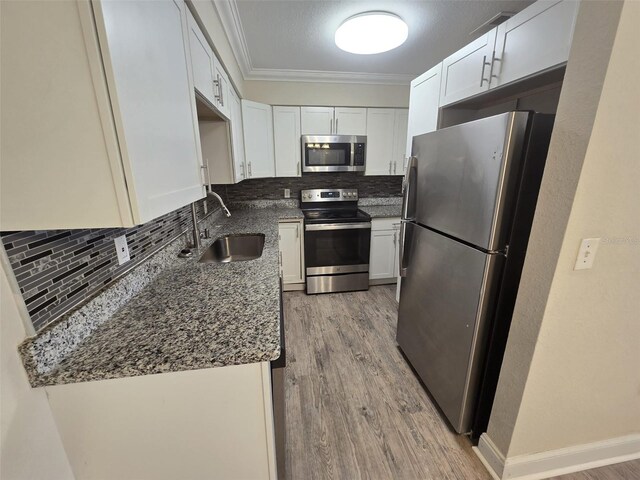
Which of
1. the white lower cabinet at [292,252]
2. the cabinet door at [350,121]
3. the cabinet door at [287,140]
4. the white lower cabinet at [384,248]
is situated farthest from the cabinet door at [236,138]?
the white lower cabinet at [384,248]

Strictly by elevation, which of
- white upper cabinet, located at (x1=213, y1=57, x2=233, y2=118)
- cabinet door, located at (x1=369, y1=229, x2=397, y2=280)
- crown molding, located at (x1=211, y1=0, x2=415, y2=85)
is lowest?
cabinet door, located at (x1=369, y1=229, x2=397, y2=280)

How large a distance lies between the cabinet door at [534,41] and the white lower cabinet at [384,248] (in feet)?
5.43

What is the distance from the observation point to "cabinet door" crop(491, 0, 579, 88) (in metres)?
1.20

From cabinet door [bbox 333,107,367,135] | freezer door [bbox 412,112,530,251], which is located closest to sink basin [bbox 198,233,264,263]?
freezer door [bbox 412,112,530,251]

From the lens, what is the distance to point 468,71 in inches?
68.8

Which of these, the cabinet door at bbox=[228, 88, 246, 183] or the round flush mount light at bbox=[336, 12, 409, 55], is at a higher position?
the round flush mount light at bbox=[336, 12, 409, 55]

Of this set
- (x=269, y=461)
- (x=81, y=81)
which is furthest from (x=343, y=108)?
(x=269, y=461)

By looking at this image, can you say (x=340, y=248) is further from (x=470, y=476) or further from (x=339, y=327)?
(x=470, y=476)

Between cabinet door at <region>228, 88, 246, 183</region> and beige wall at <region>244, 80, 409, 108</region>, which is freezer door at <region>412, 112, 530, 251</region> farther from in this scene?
beige wall at <region>244, 80, 409, 108</region>

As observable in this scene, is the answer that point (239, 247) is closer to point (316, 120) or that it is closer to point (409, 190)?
point (409, 190)

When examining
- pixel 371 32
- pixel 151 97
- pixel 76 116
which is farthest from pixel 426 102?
pixel 76 116

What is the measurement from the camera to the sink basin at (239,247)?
2.17 m

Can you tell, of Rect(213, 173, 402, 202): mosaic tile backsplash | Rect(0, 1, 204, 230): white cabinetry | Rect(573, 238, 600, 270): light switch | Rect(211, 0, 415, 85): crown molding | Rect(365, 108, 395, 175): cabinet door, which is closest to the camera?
Rect(0, 1, 204, 230): white cabinetry

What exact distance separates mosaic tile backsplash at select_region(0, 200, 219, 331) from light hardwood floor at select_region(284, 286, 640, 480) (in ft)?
4.01
